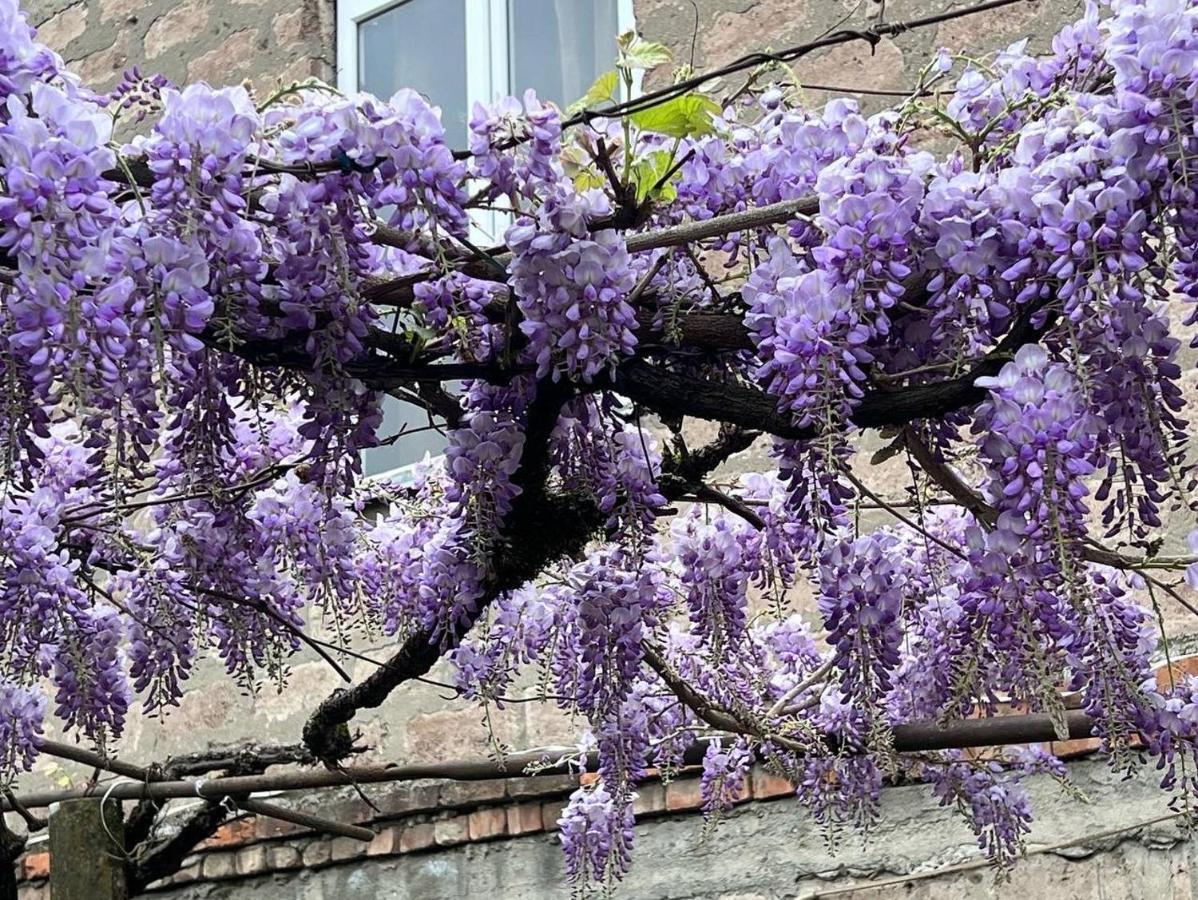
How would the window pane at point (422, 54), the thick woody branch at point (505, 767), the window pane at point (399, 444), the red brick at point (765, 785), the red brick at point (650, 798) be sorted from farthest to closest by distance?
the window pane at point (422, 54) < the window pane at point (399, 444) < the red brick at point (650, 798) < the red brick at point (765, 785) < the thick woody branch at point (505, 767)

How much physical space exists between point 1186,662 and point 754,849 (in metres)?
0.92

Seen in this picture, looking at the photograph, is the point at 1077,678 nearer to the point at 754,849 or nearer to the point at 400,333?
the point at 400,333

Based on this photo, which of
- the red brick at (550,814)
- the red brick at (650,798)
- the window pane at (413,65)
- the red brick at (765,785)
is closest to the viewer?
the red brick at (765,785)

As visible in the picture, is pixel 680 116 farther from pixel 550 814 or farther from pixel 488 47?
pixel 488 47

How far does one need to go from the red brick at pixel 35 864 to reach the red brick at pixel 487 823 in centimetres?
146

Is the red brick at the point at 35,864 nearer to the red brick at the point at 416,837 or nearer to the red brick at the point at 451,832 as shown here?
the red brick at the point at 416,837

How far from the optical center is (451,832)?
360cm

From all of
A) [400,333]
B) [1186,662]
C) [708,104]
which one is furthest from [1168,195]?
[1186,662]

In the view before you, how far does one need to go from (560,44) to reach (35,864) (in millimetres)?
2605

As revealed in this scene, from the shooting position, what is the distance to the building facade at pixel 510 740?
2.94m

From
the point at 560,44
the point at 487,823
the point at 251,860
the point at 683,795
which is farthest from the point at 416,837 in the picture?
the point at 560,44

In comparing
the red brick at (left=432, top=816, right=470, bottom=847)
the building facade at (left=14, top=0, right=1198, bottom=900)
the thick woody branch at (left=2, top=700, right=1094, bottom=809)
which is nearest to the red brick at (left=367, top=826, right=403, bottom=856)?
the building facade at (left=14, top=0, right=1198, bottom=900)

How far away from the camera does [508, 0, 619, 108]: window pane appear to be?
4047mm

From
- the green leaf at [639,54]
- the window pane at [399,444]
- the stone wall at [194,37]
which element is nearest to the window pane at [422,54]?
the stone wall at [194,37]
